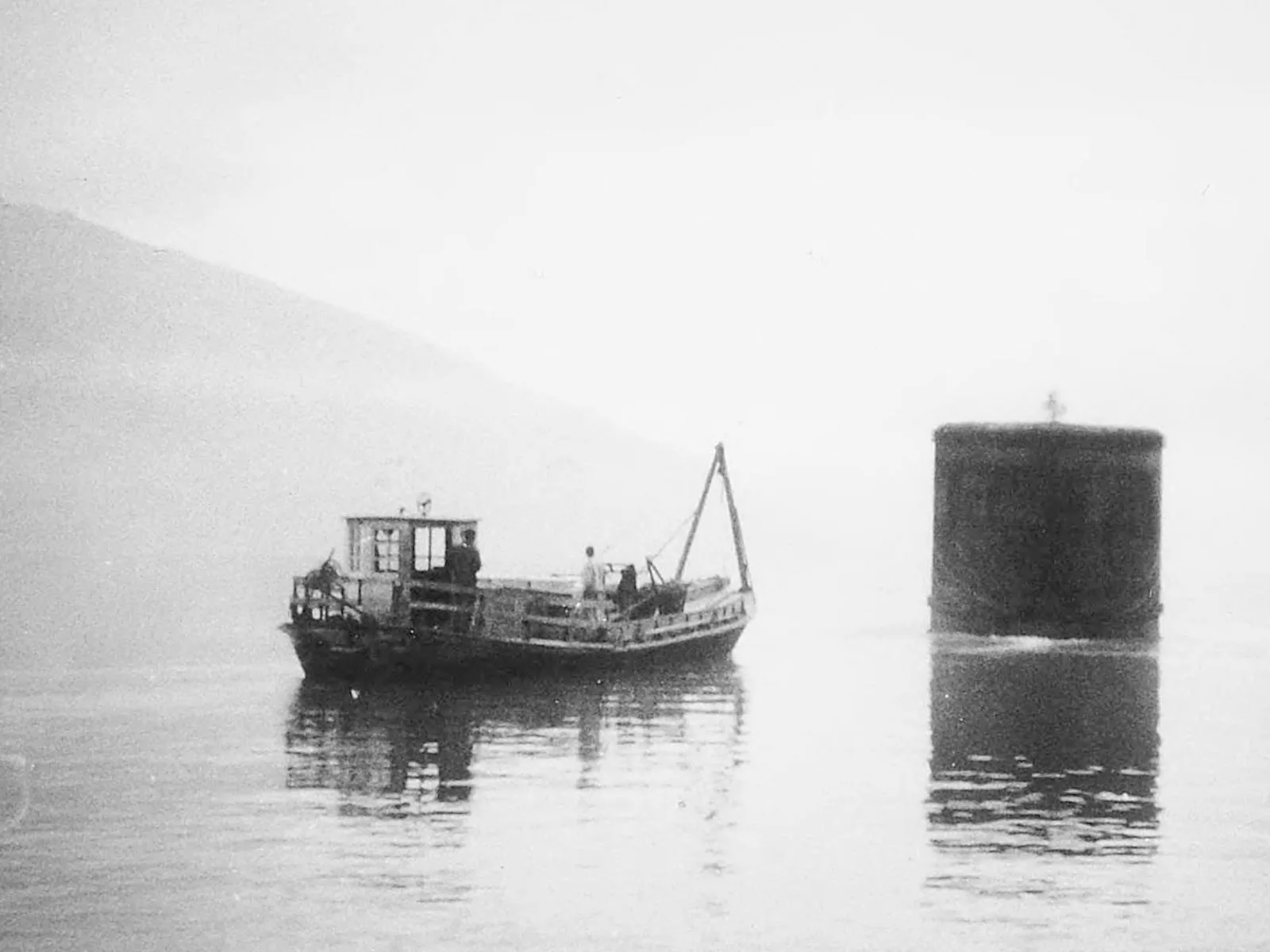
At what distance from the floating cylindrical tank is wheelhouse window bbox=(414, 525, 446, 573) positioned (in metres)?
11.7

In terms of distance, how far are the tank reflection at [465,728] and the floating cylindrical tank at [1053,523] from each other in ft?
20.7

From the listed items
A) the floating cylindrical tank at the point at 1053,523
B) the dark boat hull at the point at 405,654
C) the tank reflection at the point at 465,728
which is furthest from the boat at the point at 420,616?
the floating cylindrical tank at the point at 1053,523

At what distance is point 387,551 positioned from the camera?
98.5ft

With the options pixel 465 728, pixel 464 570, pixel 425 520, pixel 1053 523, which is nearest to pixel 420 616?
pixel 464 570

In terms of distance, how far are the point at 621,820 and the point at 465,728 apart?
7.73 m

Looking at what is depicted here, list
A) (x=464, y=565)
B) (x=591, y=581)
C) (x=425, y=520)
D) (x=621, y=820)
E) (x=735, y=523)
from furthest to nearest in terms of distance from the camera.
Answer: (x=735, y=523) → (x=591, y=581) → (x=425, y=520) → (x=464, y=565) → (x=621, y=820)

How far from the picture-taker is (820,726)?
1013 inches

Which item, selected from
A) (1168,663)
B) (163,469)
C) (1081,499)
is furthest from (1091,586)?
(163,469)

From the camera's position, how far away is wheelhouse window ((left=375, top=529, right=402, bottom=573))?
30.0 metres

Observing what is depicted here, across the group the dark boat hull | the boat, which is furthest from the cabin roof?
the dark boat hull

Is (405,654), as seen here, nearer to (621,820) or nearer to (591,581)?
(591,581)

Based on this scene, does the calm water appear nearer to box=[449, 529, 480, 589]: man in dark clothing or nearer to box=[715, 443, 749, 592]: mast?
box=[449, 529, 480, 589]: man in dark clothing

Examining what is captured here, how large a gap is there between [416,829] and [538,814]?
53.0 inches

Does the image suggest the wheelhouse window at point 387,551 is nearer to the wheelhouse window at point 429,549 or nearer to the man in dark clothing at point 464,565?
the wheelhouse window at point 429,549
